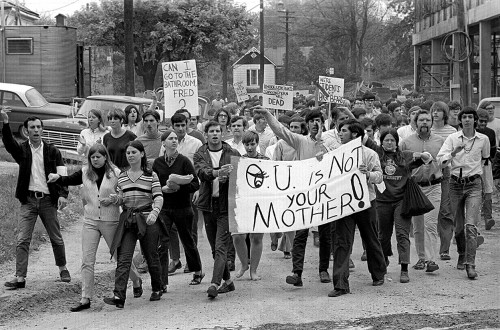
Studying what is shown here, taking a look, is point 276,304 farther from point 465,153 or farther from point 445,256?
point 445,256

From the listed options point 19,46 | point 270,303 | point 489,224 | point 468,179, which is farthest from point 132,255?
point 19,46

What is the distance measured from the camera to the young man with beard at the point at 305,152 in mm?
10422

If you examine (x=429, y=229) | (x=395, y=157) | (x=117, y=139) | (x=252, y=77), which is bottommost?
(x=429, y=229)

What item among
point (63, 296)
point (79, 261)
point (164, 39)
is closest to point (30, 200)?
point (63, 296)

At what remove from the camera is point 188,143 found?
1188 cm

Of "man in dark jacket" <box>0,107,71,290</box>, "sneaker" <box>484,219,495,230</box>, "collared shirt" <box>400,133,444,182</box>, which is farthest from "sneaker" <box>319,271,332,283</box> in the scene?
"sneaker" <box>484,219,495,230</box>

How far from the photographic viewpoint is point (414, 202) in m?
10.8

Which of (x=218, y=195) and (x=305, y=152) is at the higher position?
(x=305, y=152)

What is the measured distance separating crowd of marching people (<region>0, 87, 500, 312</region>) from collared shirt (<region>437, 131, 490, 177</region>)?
11 mm

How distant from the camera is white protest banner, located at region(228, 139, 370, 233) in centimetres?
1021

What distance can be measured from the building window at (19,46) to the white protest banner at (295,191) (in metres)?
23.8

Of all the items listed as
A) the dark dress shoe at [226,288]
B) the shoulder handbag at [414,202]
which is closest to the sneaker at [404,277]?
the shoulder handbag at [414,202]

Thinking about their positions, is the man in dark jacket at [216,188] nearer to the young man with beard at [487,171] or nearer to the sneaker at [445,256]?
the sneaker at [445,256]

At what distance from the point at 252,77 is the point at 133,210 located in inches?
3056
